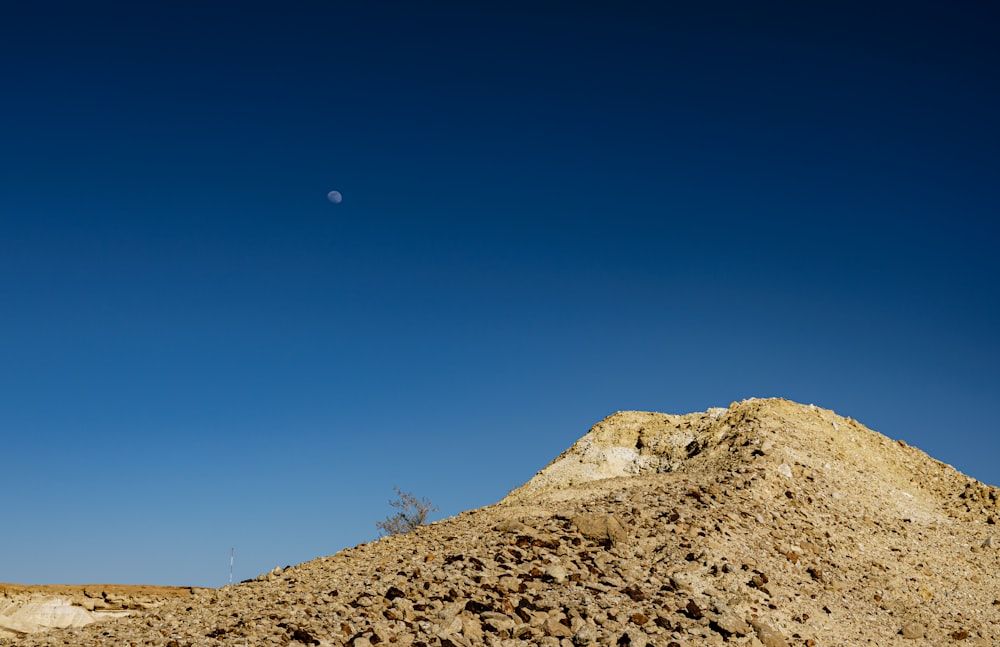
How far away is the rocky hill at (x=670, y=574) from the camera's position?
37.9 feet

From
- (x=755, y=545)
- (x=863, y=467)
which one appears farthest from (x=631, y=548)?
(x=863, y=467)

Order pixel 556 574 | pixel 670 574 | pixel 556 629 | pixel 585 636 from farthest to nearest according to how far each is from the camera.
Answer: pixel 670 574, pixel 556 574, pixel 556 629, pixel 585 636

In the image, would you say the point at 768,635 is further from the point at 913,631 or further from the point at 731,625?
the point at 913,631

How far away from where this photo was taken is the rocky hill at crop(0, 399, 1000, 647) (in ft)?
37.9

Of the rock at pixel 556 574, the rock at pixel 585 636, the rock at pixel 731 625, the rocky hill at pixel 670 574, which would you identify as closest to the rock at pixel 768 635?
the rocky hill at pixel 670 574

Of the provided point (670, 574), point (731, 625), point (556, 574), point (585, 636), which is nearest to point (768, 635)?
point (731, 625)

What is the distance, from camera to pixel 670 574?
45.0 feet

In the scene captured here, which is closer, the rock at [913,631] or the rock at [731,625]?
the rock at [731,625]

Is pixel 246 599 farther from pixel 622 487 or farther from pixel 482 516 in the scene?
pixel 622 487

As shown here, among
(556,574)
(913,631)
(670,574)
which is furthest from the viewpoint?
(913,631)

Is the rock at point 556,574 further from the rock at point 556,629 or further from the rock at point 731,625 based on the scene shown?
the rock at point 731,625

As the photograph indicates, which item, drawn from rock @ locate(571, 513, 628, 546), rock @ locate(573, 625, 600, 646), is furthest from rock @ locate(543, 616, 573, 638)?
rock @ locate(571, 513, 628, 546)

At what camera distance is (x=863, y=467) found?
23953 mm

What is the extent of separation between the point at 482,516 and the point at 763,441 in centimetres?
976
